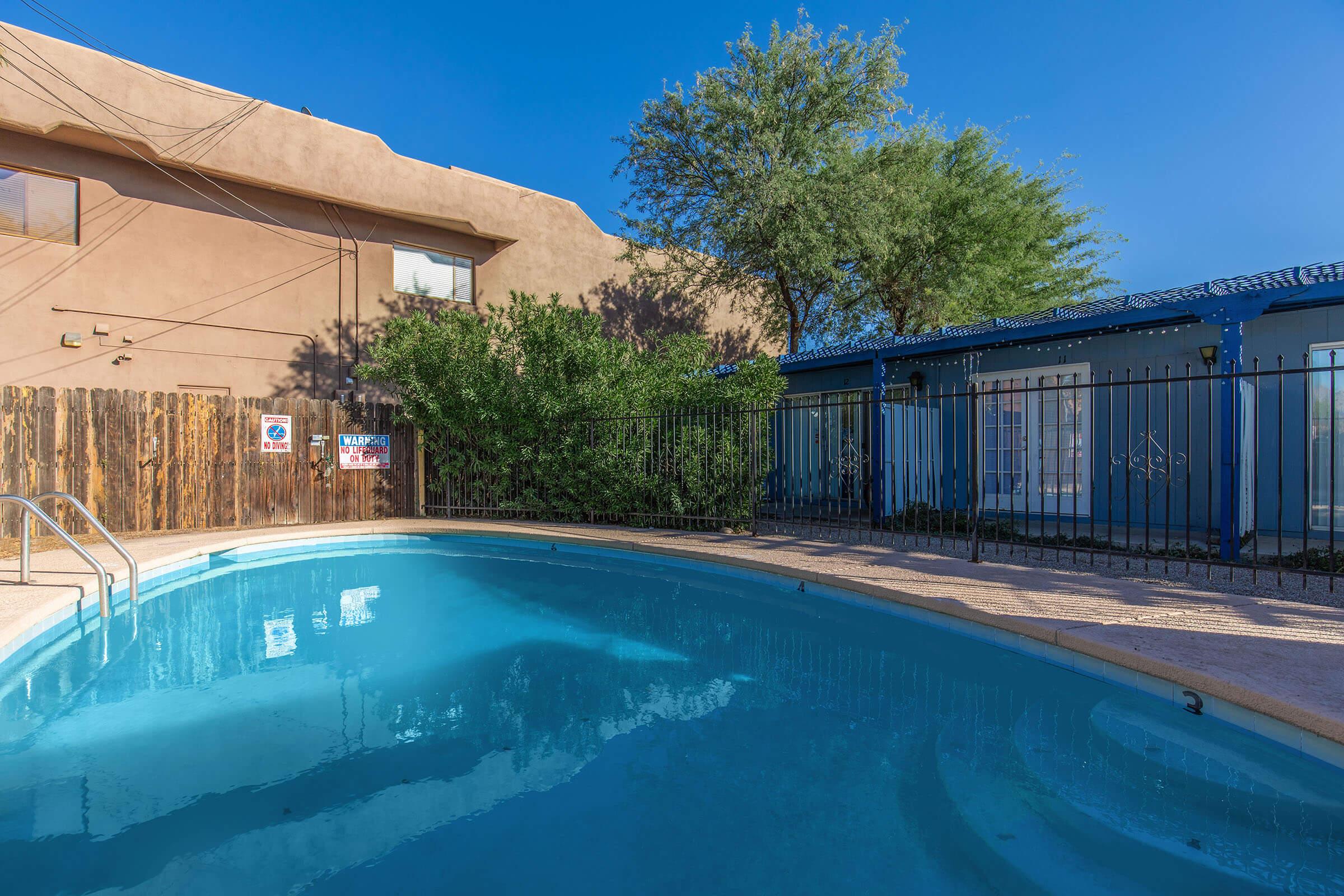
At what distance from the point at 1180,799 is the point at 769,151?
13258 millimetres

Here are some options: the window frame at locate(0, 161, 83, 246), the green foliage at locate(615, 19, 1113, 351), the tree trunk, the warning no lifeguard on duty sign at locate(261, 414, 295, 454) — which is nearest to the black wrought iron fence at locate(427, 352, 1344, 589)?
the warning no lifeguard on duty sign at locate(261, 414, 295, 454)

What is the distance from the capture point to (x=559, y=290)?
1560 cm

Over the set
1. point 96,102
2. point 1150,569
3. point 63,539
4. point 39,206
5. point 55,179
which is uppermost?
point 96,102

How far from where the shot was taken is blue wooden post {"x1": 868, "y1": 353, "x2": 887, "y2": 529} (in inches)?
359

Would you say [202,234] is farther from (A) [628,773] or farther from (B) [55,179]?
(A) [628,773]

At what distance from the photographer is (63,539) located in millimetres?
5461

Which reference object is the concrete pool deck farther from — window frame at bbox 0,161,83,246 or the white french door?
window frame at bbox 0,161,83,246

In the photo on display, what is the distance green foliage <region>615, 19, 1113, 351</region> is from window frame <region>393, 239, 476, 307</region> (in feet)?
12.6

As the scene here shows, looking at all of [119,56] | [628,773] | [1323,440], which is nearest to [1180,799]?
[628,773]

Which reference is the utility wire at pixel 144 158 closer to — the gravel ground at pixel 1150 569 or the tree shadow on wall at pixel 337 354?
the tree shadow on wall at pixel 337 354

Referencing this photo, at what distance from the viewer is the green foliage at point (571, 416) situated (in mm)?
9297

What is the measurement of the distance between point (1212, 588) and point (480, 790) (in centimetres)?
557

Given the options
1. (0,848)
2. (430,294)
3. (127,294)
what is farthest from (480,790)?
(430,294)

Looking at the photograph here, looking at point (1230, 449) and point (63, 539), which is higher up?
point (1230, 449)
